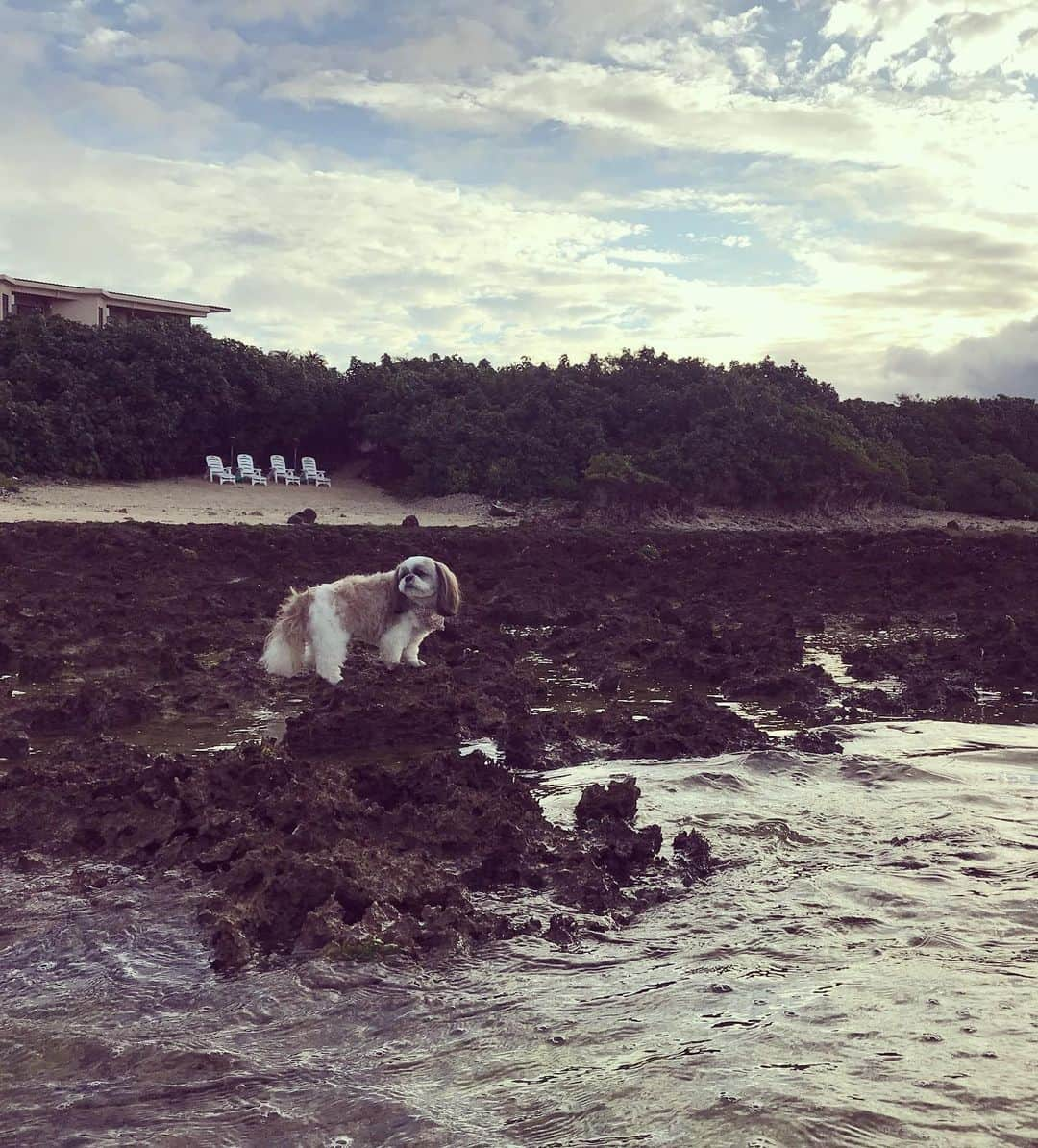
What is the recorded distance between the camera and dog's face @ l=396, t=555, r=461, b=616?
30.5 ft

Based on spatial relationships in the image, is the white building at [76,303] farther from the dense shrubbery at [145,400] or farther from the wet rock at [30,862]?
the wet rock at [30,862]

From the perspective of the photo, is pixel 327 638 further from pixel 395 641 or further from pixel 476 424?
pixel 476 424

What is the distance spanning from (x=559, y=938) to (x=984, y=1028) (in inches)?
62.3

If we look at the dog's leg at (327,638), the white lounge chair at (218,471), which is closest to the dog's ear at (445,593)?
the dog's leg at (327,638)

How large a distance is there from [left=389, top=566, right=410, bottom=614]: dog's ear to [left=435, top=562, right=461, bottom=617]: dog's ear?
27 centimetres

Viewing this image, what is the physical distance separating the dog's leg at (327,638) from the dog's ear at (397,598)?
0.48 m

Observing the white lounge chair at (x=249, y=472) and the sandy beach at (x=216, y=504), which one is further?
the white lounge chair at (x=249, y=472)

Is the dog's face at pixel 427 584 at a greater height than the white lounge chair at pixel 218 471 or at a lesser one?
lesser

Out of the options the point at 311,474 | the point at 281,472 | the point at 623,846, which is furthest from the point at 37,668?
the point at 311,474

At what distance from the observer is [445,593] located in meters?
9.48

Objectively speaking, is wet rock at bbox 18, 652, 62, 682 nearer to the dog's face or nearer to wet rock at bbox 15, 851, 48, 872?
the dog's face

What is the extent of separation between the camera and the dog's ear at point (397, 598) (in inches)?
369

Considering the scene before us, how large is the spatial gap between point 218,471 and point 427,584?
20366 mm

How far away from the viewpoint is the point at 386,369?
3203 centimetres
